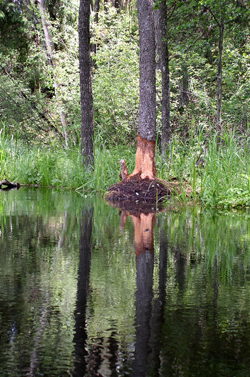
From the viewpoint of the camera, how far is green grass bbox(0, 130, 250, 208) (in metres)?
7.59

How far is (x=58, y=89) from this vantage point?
18.2 m

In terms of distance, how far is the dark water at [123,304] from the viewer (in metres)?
1.41

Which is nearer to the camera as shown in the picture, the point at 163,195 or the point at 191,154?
the point at 191,154

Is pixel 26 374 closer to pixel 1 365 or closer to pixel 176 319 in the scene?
pixel 1 365

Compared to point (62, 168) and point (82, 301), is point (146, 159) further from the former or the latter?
point (82, 301)

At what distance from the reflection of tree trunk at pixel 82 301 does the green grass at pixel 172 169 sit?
3.85 meters

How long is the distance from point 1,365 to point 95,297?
796mm

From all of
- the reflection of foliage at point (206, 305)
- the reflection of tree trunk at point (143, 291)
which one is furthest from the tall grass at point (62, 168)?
the reflection of foliage at point (206, 305)

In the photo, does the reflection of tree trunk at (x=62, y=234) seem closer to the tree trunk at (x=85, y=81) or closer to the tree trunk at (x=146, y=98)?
the tree trunk at (x=146, y=98)

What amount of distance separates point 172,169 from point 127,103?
290 inches

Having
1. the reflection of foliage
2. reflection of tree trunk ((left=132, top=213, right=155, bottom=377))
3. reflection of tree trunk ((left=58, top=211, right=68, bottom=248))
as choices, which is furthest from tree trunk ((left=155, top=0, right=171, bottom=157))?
the reflection of foliage

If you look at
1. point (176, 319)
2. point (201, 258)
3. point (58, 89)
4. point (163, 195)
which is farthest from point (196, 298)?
point (58, 89)

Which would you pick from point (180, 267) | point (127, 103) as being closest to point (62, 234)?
point (180, 267)

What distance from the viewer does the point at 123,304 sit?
2002 mm
